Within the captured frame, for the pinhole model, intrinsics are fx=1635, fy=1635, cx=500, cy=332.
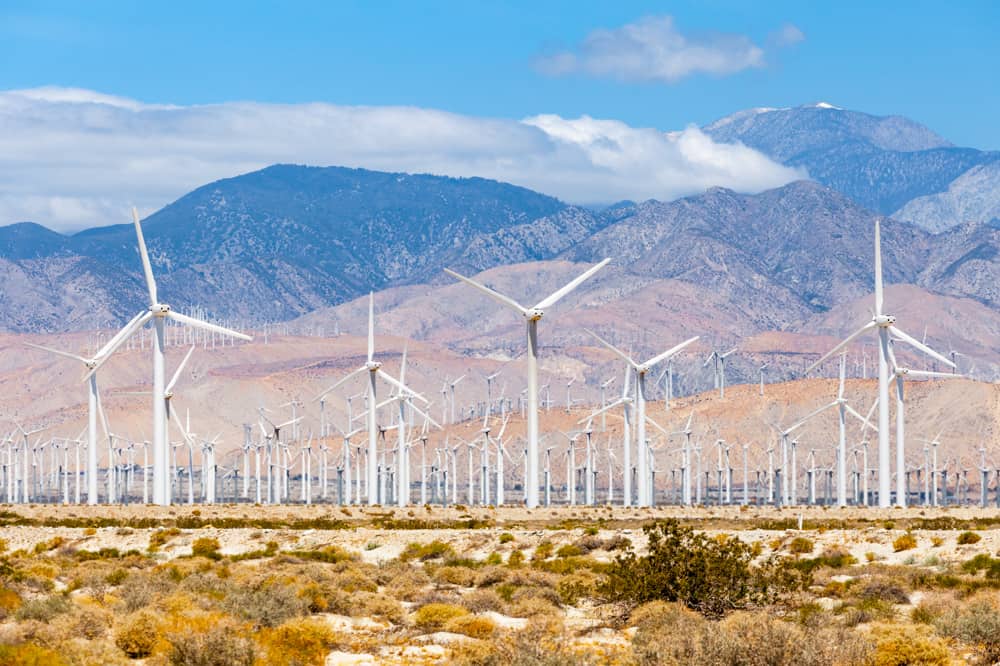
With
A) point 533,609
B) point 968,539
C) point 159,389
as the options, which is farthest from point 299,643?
point 159,389

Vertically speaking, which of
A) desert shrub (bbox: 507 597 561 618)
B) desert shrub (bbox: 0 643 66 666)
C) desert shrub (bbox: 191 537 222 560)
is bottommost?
desert shrub (bbox: 191 537 222 560)

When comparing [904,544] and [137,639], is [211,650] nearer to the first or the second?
[137,639]

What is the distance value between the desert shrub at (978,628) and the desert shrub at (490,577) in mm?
11337

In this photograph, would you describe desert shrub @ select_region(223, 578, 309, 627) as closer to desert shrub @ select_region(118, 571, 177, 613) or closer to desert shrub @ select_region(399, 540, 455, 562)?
desert shrub @ select_region(118, 571, 177, 613)

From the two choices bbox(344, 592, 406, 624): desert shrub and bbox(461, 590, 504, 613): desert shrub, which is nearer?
bbox(344, 592, 406, 624): desert shrub

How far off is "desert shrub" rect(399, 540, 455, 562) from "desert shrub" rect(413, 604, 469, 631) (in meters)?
15.1

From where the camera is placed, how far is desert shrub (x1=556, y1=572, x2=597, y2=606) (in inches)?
1323

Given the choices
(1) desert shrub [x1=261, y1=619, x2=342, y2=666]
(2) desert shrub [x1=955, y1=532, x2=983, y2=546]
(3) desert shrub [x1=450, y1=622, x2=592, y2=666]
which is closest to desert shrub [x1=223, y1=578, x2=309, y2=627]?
(1) desert shrub [x1=261, y1=619, x2=342, y2=666]

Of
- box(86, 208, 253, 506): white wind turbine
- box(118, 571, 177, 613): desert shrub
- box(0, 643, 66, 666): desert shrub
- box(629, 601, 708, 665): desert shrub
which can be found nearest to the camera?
box(0, 643, 66, 666): desert shrub

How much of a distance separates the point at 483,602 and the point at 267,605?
14.4 feet

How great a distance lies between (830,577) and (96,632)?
57.0 ft

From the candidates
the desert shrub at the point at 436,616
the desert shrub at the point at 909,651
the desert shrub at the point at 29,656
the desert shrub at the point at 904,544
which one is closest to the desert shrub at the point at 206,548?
the desert shrub at the point at 436,616

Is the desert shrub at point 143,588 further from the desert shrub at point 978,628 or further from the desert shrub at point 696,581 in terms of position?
the desert shrub at point 978,628

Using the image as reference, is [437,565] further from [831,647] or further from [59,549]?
[831,647]
